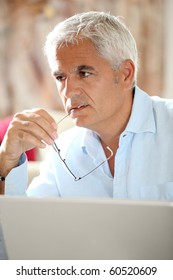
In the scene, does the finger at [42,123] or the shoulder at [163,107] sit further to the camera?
the shoulder at [163,107]

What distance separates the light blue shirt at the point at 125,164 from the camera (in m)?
1.39

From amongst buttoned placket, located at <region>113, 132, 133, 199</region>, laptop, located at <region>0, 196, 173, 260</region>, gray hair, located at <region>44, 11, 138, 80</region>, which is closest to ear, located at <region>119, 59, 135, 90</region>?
gray hair, located at <region>44, 11, 138, 80</region>

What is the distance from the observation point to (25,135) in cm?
135

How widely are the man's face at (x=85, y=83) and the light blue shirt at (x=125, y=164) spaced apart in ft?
0.29

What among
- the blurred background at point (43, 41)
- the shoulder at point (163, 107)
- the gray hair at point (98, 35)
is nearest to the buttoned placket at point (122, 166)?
the shoulder at point (163, 107)

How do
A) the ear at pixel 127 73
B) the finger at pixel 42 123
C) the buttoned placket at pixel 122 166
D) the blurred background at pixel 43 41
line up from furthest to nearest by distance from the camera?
the blurred background at pixel 43 41 → the ear at pixel 127 73 → the buttoned placket at pixel 122 166 → the finger at pixel 42 123

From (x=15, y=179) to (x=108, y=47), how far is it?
1.54 ft

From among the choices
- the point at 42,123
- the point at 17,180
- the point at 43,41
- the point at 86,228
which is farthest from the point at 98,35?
the point at 43,41

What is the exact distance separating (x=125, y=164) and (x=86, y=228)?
2.31ft

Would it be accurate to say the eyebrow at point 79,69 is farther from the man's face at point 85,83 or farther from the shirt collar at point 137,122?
the shirt collar at point 137,122

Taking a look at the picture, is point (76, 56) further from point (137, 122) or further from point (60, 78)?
point (137, 122)

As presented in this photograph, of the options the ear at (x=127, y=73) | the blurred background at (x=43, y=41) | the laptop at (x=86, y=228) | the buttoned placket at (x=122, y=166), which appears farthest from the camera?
the blurred background at (x=43, y=41)

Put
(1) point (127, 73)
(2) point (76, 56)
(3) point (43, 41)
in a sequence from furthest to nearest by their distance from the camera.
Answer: (3) point (43, 41)
(1) point (127, 73)
(2) point (76, 56)

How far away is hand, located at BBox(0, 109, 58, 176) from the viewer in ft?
4.31
